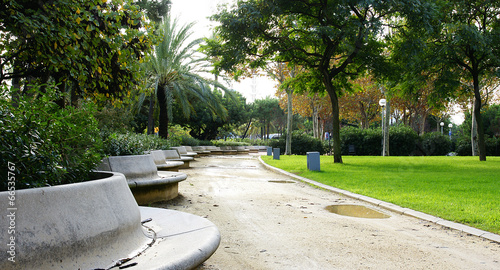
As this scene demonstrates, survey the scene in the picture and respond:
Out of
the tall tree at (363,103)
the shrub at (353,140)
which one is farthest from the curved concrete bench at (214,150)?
the tall tree at (363,103)

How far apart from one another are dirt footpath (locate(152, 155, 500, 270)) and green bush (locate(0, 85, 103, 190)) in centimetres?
154

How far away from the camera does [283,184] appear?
34.9ft

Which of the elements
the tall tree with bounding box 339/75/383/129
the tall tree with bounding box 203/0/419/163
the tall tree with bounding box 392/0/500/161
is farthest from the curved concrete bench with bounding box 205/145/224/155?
the tall tree with bounding box 392/0/500/161

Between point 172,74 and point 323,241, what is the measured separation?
17515 millimetres

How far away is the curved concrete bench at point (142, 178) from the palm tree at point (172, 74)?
41.5ft

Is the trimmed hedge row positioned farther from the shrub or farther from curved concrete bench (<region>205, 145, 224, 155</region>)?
curved concrete bench (<region>205, 145, 224, 155</region>)

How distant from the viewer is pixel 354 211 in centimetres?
667

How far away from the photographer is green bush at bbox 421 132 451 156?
1199 inches

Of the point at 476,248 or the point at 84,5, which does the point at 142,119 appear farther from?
the point at 476,248

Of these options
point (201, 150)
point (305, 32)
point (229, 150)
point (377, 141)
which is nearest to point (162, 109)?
point (305, 32)

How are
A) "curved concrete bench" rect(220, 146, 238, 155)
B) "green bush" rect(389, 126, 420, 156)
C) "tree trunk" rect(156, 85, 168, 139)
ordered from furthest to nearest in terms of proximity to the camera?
1. "curved concrete bench" rect(220, 146, 238, 155)
2. "green bush" rect(389, 126, 420, 156)
3. "tree trunk" rect(156, 85, 168, 139)

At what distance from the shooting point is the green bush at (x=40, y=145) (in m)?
2.56

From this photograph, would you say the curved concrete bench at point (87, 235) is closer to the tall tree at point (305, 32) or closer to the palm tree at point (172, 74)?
the tall tree at point (305, 32)

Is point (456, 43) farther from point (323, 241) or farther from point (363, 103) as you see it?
point (363, 103)
